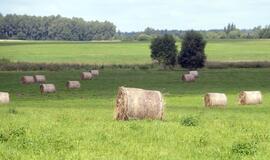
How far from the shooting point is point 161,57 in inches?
4577

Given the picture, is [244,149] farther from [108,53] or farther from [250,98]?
[108,53]

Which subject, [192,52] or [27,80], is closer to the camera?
[27,80]

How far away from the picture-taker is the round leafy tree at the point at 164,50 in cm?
11550

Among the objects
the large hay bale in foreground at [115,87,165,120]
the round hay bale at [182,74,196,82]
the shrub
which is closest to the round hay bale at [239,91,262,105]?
the large hay bale in foreground at [115,87,165,120]

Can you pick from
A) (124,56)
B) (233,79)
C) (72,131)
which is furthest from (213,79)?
(124,56)

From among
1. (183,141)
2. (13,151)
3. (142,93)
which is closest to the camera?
(13,151)

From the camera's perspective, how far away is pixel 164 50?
11612cm

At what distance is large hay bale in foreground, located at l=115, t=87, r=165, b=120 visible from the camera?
64.2ft

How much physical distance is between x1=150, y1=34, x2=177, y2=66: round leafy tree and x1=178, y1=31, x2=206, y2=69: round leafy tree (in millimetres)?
3538

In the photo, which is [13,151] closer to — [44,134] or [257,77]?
[44,134]

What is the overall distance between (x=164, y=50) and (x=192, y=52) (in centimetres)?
865

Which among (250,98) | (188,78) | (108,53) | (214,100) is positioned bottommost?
(108,53)

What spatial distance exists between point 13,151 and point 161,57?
10450 cm

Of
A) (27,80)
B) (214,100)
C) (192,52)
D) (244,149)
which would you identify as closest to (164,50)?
(192,52)
